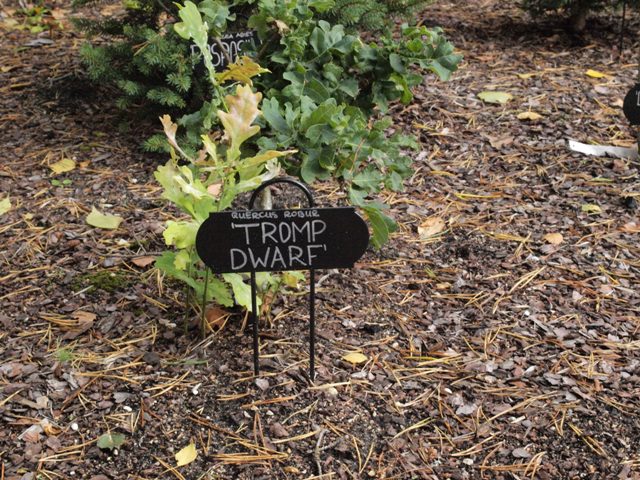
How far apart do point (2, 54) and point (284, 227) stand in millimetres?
2856

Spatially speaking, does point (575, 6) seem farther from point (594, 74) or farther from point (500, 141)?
point (500, 141)

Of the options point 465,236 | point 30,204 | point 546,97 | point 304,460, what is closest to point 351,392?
point 304,460

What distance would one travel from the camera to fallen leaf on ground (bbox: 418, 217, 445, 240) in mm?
2977

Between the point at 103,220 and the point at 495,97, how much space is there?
2.04 metres

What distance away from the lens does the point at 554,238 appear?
2.96 meters

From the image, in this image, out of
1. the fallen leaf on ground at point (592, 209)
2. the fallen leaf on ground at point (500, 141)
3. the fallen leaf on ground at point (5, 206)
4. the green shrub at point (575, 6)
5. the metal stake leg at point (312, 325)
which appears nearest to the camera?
the metal stake leg at point (312, 325)

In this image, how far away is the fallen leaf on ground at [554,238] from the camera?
9.64 ft

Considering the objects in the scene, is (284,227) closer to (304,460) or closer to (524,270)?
(304,460)

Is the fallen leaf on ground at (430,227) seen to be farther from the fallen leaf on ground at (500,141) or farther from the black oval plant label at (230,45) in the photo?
the black oval plant label at (230,45)

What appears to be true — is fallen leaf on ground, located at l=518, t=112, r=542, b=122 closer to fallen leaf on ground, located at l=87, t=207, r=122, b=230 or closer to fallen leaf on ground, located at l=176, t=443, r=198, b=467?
fallen leaf on ground, located at l=87, t=207, r=122, b=230

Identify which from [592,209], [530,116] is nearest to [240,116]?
[592,209]

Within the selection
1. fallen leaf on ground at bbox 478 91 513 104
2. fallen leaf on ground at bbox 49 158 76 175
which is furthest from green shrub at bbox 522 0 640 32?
fallen leaf on ground at bbox 49 158 76 175

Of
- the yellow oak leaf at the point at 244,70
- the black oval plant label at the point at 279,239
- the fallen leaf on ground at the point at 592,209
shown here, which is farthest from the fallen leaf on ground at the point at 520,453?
the fallen leaf on ground at the point at 592,209

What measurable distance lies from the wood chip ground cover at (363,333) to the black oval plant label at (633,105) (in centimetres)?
22
